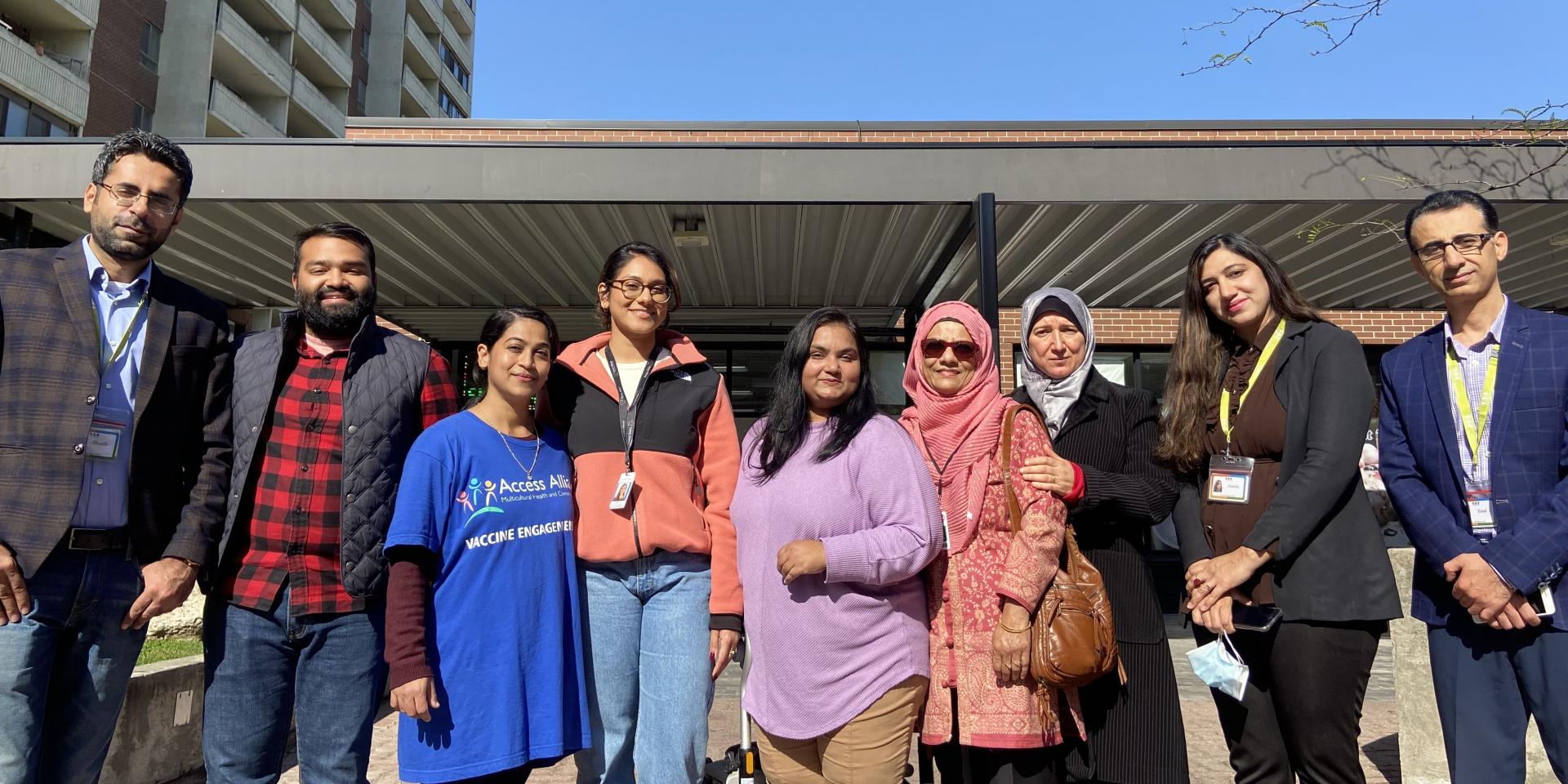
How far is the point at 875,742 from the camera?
2361mm

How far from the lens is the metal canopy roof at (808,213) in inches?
216

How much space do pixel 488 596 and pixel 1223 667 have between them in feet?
7.07

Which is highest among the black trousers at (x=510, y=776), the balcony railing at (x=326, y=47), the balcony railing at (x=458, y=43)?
the balcony railing at (x=458, y=43)

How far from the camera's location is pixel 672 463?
9.08ft

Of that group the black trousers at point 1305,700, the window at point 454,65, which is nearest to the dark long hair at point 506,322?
the black trousers at point 1305,700

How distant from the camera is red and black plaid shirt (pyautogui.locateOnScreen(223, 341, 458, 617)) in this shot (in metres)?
2.46

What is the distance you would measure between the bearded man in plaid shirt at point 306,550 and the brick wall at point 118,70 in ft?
103

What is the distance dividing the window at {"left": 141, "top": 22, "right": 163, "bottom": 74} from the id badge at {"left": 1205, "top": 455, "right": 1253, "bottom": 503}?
122 feet

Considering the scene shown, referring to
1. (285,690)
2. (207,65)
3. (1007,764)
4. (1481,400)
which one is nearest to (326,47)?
(207,65)

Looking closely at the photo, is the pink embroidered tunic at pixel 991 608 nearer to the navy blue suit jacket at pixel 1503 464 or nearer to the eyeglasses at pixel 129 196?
the navy blue suit jacket at pixel 1503 464

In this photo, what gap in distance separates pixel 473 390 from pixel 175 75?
2820 cm

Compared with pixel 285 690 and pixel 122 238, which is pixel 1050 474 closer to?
pixel 285 690

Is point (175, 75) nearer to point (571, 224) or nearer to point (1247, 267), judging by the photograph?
point (571, 224)

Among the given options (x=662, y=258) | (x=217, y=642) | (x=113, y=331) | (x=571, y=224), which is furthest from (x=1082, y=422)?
(x=571, y=224)
